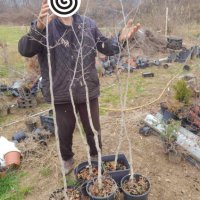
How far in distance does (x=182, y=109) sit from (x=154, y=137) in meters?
0.58

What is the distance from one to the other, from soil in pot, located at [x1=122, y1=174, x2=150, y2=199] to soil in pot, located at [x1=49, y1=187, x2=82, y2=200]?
1.44ft

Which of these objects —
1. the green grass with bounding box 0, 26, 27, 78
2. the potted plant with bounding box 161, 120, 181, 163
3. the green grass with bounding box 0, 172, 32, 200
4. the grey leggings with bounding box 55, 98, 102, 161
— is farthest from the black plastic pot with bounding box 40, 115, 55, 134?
the green grass with bounding box 0, 26, 27, 78

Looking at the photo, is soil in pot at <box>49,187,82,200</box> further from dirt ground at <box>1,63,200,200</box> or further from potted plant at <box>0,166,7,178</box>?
potted plant at <box>0,166,7,178</box>

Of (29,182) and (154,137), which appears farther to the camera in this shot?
(154,137)

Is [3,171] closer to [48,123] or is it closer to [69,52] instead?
[48,123]

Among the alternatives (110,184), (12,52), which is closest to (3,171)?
(110,184)

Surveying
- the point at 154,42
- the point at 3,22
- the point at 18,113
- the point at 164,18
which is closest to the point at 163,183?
the point at 18,113

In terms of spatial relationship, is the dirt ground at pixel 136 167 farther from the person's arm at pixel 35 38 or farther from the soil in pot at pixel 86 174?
the person's arm at pixel 35 38

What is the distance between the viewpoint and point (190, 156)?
12.4 feet

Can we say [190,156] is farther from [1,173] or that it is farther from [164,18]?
[164,18]

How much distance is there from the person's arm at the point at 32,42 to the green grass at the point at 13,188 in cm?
165

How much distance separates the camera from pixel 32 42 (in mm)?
2754

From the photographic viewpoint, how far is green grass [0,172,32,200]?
344 centimetres

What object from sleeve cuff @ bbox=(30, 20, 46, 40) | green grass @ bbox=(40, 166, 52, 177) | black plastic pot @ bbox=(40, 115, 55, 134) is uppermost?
sleeve cuff @ bbox=(30, 20, 46, 40)
